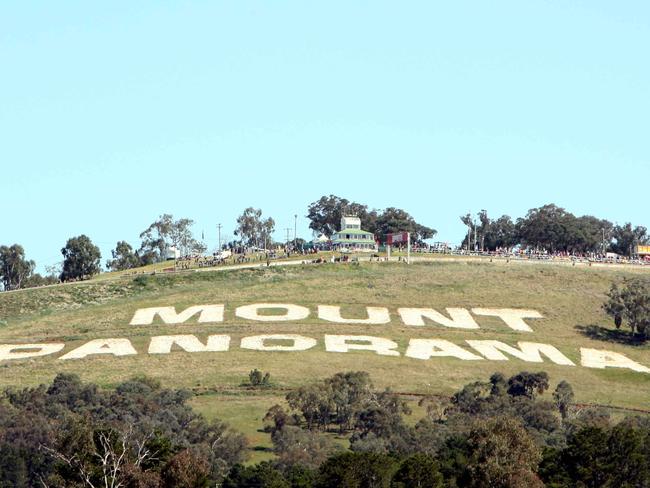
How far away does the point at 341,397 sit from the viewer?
104 meters

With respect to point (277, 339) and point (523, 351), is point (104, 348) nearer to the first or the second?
point (277, 339)

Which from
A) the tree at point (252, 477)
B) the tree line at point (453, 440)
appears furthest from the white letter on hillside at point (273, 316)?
the tree at point (252, 477)

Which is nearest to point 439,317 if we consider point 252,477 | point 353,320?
point 353,320

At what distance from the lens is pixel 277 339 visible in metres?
135

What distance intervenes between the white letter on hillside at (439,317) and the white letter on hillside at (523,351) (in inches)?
289

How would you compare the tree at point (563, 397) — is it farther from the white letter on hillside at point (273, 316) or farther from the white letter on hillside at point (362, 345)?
the white letter on hillside at point (273, 316)

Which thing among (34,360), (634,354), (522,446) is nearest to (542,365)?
(634,354)

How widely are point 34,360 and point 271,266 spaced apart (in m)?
48.7

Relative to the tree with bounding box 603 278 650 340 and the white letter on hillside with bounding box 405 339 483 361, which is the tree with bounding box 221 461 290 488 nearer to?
the white letter on hillside with bounding box 405 339 483 361

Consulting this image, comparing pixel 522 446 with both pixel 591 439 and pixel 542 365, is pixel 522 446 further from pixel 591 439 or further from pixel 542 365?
pixel 542 365

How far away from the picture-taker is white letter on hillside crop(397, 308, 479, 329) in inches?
5674

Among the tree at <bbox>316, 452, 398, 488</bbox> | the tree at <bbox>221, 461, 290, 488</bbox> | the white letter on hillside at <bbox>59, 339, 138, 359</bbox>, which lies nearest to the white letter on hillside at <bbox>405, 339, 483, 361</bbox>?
the white letter on hillside at <bbox>59, 339, 138, 359</bbox>

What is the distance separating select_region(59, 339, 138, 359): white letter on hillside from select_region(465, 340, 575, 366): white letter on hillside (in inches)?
1225

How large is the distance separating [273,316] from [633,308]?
34865mm
